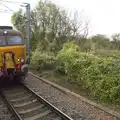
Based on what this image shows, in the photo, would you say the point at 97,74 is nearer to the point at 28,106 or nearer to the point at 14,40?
the point at 28,106

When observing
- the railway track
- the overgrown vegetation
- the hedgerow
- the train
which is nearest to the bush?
the overgrown vegetation

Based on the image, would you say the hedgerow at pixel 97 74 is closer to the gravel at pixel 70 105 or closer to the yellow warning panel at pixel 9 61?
the gravel at pixel 70 105

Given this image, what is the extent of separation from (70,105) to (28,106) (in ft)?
5.15

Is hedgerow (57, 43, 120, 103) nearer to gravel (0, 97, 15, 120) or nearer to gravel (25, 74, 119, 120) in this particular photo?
gravel (25, 74, 119, 120)

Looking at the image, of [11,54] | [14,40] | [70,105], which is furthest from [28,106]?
[14,40]

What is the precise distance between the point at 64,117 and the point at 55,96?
117 inches

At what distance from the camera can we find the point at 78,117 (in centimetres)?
788

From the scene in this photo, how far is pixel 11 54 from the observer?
11695 mm

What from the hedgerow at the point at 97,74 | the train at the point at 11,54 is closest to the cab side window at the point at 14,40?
the train at the point at 11,54

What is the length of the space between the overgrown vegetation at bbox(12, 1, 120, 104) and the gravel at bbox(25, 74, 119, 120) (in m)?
0.95

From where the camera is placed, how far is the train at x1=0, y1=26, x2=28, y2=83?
11.5m

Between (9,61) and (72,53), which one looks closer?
(9,61)

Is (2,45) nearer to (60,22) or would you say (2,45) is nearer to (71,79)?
(71,79)

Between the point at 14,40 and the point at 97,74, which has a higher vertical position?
→ the point at 14,40
